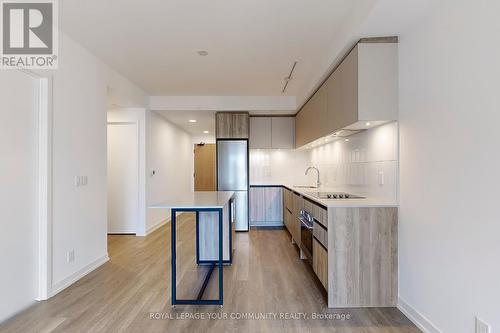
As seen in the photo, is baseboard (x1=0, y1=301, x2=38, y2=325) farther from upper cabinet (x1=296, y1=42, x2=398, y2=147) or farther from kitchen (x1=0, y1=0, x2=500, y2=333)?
upper cabinet (x1=296, y1=42, x2=398, y2=147)

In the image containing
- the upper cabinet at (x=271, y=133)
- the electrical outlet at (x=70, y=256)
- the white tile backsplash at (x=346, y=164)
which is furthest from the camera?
the upper cabinet at (x=271, y=133)

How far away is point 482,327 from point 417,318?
0.66 meters

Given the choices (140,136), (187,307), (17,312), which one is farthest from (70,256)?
(140,136)

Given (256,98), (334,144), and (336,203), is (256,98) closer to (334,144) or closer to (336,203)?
(334,144)

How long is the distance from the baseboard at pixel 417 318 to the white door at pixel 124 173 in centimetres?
438

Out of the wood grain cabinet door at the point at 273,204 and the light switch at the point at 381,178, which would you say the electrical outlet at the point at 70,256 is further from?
the wood grain cabinet door at the point at 273,204

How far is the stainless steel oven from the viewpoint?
305cm

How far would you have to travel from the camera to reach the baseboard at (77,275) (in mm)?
2713

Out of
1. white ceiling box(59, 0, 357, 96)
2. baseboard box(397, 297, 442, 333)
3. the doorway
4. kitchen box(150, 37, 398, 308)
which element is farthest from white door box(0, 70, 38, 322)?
the doorway

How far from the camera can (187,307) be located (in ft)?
8.07

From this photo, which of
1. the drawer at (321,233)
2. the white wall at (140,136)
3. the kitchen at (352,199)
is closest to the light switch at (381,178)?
the kitchen at (352,199)

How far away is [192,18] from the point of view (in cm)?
257

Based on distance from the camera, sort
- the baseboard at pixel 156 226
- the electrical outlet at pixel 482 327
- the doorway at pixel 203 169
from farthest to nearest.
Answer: the doorway at pixel 203 169 < the baseboard at pixel 156 226 < the electrical outlet at pixel 482 327

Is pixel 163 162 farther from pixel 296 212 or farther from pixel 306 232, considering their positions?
pixel 306 232
